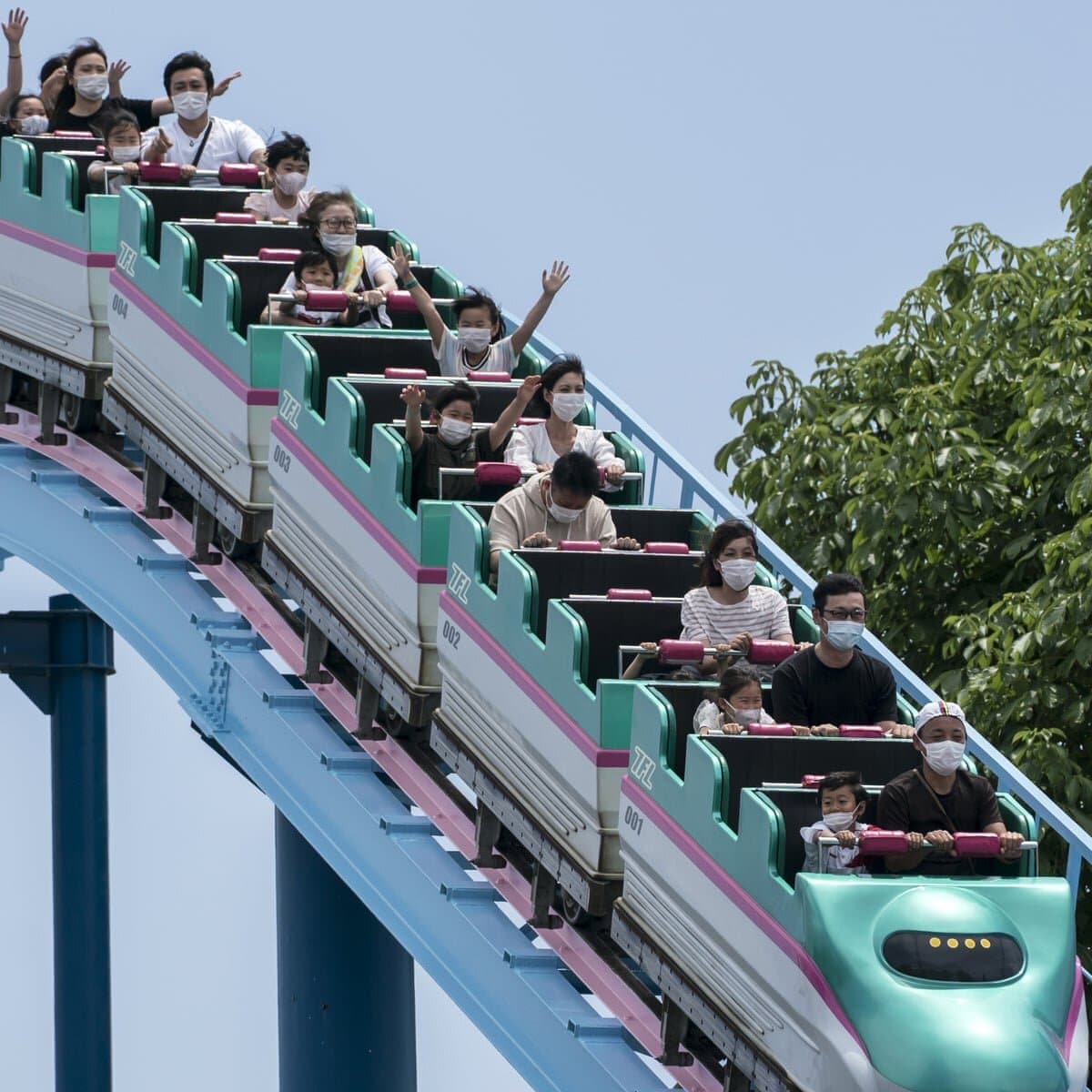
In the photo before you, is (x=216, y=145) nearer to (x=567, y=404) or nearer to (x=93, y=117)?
(x=93, y=117)

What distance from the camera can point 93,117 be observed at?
40.6 ft

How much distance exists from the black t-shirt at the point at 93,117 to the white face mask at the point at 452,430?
157 inches

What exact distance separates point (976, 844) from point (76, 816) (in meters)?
6.51

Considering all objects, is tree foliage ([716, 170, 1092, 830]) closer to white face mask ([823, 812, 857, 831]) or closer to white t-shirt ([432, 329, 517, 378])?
white t-shirt ([432, 329, 517, 378])

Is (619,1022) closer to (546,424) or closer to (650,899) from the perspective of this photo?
(650,899)

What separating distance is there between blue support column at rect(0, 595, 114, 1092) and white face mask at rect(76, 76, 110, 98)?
91.5 inches

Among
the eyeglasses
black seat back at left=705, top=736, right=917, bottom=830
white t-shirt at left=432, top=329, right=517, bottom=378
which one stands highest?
white t-shirt at left=432, top=329, right=517, bottom=378

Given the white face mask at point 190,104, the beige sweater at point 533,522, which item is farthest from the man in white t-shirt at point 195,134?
the beige sweater at point 533,522

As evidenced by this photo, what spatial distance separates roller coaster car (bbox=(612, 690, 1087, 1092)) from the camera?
22.1 ft

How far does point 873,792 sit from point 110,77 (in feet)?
21.5

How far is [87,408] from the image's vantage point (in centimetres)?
1141

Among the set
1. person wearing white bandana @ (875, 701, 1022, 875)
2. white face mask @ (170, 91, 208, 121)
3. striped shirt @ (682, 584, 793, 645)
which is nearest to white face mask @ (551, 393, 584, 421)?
striped shirt @ (682, 584, 793, 645)

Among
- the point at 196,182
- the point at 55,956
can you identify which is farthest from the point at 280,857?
the point at 196,182

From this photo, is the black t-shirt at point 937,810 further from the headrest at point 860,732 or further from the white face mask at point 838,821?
the headrest at point 860,732
